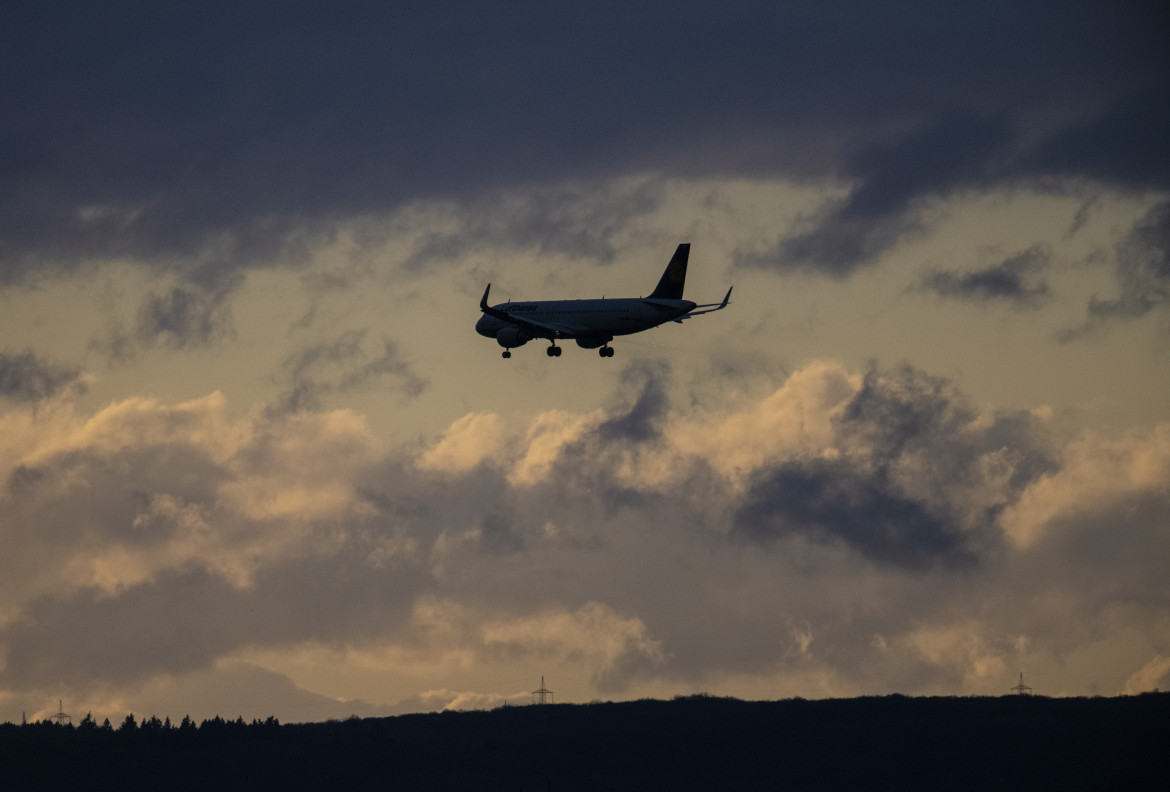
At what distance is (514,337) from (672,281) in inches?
555

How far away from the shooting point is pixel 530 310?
510ft

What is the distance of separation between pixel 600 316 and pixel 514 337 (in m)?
8.01

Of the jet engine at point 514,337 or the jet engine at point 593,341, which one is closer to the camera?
the jet engine at point 593,341

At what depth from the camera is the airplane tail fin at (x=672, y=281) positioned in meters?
152

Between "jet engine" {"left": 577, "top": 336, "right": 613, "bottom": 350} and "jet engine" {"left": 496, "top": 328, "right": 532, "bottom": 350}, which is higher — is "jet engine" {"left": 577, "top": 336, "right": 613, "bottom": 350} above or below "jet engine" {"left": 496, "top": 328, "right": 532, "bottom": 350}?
below

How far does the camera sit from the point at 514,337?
152 meters

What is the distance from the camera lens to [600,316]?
487 ft

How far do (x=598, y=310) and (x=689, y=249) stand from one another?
422 inches

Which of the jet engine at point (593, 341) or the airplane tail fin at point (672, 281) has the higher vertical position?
the airplane tail fin at point (672, 281)

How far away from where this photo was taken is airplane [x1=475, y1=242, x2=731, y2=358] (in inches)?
5797

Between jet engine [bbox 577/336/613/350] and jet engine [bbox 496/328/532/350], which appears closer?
jet engine [bbox 577/336/613/350]

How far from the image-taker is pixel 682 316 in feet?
486

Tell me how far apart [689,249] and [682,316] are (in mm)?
8058

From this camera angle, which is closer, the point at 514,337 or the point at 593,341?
the point at 593,341
